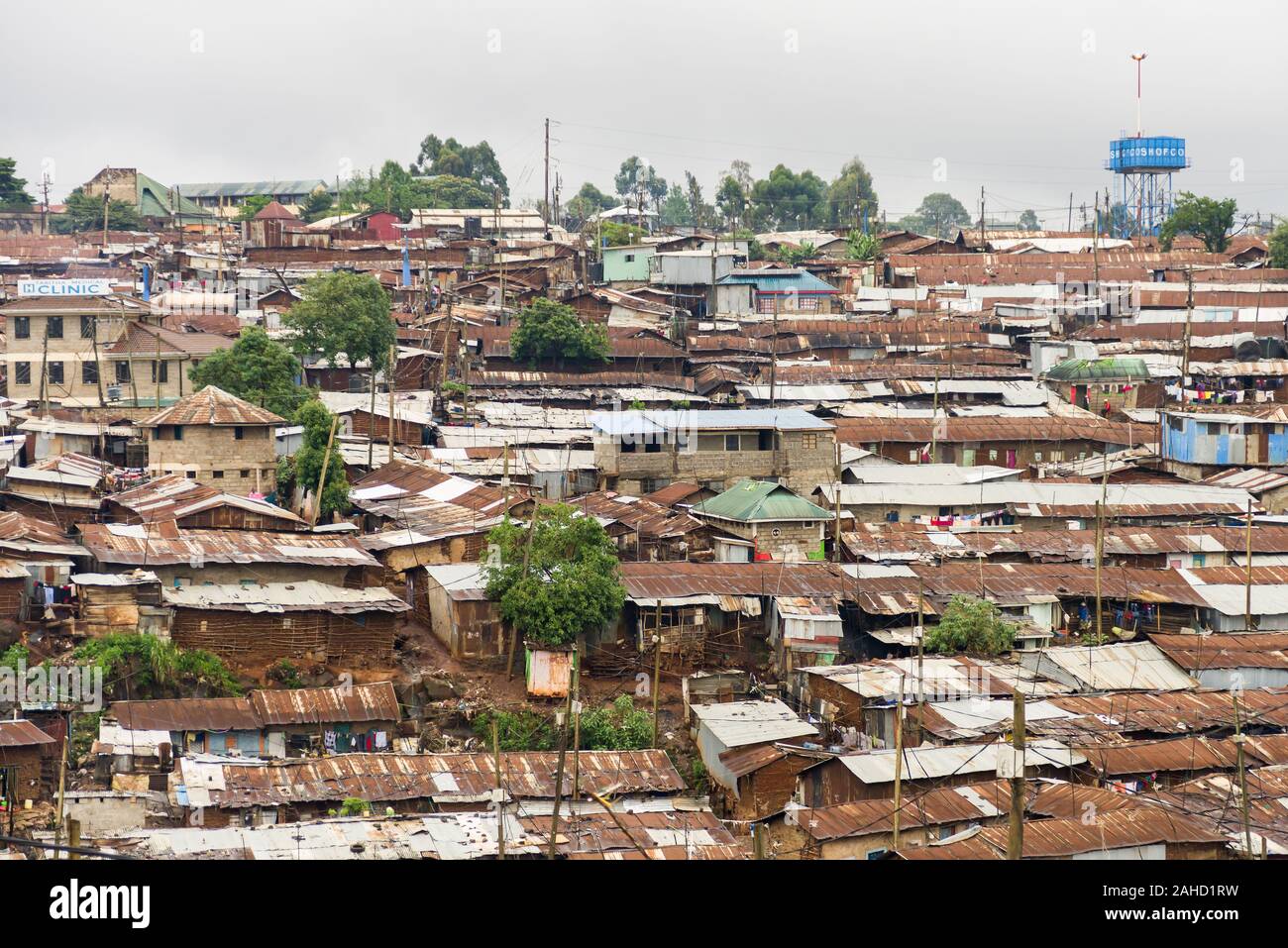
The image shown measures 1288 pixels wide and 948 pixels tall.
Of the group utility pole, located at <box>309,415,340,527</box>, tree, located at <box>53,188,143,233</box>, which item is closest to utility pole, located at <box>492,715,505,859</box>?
utility pole, located at <box>309,415,340,527</box>

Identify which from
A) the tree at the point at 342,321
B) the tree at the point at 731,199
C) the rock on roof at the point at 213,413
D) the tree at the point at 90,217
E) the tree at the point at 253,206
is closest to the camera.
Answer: the rock on roof at the point at 213,413

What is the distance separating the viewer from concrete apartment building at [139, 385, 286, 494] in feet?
88.5

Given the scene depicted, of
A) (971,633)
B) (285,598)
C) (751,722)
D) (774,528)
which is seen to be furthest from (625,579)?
(971,633)

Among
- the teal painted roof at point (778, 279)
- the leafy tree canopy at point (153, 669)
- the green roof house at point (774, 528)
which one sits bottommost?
the leafy tree canopy at point (153, 669)

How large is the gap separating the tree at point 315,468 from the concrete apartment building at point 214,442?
0.56 m

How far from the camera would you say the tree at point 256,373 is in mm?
30578

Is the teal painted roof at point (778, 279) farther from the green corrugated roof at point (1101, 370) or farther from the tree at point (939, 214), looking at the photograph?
the tree at point (939, 214)

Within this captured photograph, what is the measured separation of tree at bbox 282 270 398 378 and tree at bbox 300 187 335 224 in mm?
28213

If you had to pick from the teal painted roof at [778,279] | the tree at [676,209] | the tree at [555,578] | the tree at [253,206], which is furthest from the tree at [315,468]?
the tree at [676,209]

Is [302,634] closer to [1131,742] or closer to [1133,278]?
[1131,742]

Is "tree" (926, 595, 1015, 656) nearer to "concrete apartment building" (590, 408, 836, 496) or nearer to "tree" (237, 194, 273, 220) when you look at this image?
"concrete apartment building" (590, 408, 836, 496)

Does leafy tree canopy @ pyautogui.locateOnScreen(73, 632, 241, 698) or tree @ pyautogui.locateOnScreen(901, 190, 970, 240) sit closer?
leafy tree canopy @ pyautogui.locateOnScreen(73, 632, 241, 698)
